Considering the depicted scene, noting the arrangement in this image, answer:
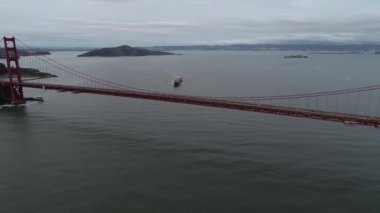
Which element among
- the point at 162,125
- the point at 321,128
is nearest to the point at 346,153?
the point at 321,128

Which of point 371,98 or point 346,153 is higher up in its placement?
point 371,98

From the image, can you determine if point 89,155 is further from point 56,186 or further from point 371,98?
point 371,98

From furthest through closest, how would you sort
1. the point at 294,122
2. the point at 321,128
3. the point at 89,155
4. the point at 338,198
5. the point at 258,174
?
the point at 294,122, the point at 321,128, the point at 89,155, the point at 258,174, the point at 338,198

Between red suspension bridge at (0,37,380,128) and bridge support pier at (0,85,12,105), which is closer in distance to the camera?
red suspension bridge at (0,37,380,128)

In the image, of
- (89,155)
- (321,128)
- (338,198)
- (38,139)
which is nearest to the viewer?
(338,198)

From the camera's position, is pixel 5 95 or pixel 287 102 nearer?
pixel 287 102

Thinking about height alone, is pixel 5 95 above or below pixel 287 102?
above

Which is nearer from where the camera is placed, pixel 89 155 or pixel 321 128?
pixel 89 155

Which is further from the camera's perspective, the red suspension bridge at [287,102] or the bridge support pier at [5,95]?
the bridge support pier at [5,95]

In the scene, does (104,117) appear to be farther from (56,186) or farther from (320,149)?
(320,149)
